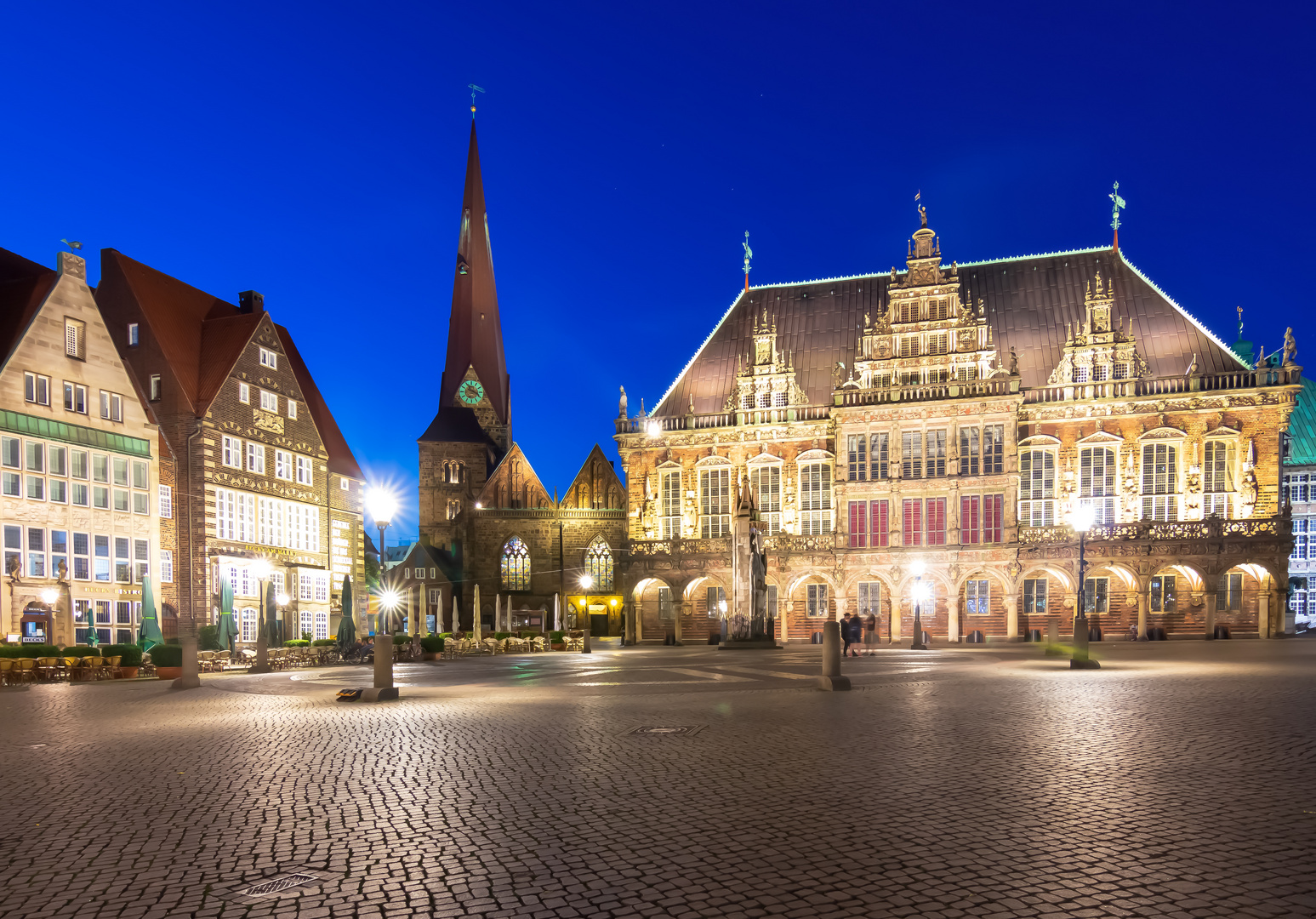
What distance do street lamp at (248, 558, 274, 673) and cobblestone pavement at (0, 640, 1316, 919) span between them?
13.3 meters

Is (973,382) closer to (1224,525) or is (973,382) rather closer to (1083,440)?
(1083,440)

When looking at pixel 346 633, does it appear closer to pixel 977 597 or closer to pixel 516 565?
pixel 977 597

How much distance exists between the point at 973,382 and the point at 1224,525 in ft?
41.2

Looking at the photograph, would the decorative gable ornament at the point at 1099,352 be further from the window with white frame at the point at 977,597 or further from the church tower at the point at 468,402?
the church tower at the point at 468,402

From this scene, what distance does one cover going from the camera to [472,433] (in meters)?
77.0

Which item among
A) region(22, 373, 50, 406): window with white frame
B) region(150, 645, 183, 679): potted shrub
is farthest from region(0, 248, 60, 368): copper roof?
region(150, 645, 183, 679): potted shrub

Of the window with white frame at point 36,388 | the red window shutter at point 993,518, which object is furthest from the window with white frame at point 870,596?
the window with white frame at point 36,388

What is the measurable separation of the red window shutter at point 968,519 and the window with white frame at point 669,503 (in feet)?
49.2

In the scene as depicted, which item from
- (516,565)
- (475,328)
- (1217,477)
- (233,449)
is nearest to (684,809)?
(233,449)

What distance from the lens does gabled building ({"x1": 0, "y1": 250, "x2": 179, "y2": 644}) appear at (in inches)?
1304

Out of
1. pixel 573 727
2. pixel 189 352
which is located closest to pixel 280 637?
pixel 189 352

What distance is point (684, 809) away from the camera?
26.5 feet

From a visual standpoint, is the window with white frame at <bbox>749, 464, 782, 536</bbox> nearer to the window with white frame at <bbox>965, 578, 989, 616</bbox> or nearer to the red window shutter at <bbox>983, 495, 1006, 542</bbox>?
the window with white frame at <bbox>965, 578, 989, 616</bbox>

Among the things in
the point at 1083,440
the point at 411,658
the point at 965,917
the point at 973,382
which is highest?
the point at 973,382
